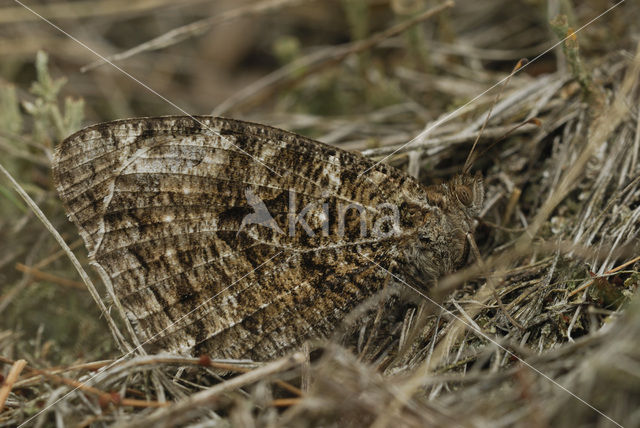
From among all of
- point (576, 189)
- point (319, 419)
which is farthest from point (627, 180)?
point (319, 419)

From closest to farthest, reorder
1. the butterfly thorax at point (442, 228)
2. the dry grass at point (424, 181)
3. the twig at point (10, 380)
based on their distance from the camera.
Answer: the dry grass at point (424, 181) → the twig at point (10, 380) → the butterfly thorax at point (442, 228)

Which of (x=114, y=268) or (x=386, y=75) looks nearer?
(x=114, y=268)

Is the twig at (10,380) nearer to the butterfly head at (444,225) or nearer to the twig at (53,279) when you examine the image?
the twig at (53,279)

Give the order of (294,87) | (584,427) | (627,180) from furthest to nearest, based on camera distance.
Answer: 1. (294,87)
2. (627,180)
3. (584,427)

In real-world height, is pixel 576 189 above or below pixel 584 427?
above

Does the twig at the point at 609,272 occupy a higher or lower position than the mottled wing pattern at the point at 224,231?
lower

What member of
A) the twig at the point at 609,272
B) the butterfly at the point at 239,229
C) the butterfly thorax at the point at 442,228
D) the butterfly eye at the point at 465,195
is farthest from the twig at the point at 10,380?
the twig at the point at 609,272

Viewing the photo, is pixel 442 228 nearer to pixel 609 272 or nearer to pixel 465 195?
pixel 465 195

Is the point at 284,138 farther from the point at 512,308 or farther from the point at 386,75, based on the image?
the point at 386,75
